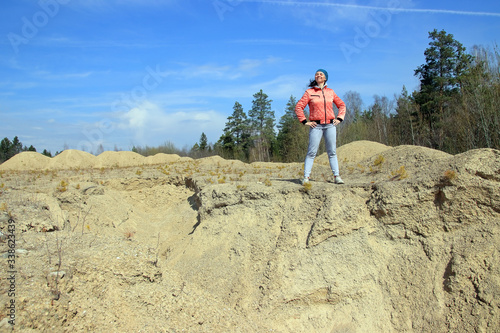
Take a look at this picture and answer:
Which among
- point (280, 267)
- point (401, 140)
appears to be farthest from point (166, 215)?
point (401, 140)

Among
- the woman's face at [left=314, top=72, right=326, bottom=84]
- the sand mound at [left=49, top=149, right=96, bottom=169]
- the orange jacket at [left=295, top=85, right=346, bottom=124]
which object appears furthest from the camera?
the sand mound at [left=49, top=149, right=96, bottom=169]

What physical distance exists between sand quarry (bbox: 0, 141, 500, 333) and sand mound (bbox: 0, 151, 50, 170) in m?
21.8

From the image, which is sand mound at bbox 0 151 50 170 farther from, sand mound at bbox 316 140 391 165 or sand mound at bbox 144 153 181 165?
sand mound at bbox 316 140 391 165

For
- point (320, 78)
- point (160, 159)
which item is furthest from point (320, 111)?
point (160, 159)

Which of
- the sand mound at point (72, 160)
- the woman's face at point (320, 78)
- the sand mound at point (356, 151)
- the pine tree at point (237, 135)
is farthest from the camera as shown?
the pine tree at point (237, 135)

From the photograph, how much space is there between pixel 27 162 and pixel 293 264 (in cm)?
2735

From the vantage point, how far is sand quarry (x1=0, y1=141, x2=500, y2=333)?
4.69 m

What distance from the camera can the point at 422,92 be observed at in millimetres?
29531

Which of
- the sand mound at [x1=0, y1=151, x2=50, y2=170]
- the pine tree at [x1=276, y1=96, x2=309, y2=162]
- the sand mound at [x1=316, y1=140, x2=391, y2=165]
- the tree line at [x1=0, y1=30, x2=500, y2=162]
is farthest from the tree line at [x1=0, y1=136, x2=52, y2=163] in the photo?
the sand mound at [x1=316, y1=140, x2=391, y2=165]

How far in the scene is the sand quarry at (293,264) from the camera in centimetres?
469

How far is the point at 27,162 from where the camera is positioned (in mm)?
27547

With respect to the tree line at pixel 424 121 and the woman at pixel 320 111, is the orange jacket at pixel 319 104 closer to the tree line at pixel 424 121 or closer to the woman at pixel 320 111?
the woman at pixel 320 111

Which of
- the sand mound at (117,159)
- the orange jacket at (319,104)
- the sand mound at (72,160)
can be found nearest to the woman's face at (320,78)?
the orange jacket at (319,104)

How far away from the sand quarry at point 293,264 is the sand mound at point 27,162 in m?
21.8
